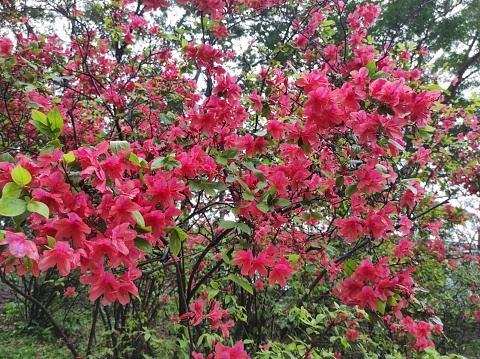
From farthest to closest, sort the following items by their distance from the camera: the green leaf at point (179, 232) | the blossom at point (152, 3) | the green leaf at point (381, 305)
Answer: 1. the blossom at point (152, 3)
2. the green leaf at point (381, 305)
3. the green leaf at point (179, 232)

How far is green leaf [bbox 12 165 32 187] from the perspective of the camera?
0.88m

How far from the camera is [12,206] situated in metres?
0.83

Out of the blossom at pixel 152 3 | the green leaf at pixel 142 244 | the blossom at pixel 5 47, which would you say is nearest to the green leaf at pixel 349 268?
the green leaf at pixel 142 244

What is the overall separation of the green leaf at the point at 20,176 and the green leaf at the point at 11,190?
11 millimetres

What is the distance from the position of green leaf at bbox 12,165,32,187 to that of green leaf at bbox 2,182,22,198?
0.01 m

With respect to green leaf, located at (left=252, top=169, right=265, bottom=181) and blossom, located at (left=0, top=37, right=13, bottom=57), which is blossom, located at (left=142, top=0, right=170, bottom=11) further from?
blossom, located at (left=0, top=37, right=13, bottom=57)

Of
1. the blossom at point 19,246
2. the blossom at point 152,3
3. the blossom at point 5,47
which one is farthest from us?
the blossom at point 5,47

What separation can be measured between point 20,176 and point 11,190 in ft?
0.13

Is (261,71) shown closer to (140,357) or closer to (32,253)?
(32,253)

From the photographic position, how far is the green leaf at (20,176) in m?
0.88

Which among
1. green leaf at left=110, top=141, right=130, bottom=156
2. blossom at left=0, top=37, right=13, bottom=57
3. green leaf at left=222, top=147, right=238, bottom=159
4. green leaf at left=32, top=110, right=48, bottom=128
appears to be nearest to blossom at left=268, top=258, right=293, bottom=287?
green leaf at left=222, top=147, right=238, bottom=159

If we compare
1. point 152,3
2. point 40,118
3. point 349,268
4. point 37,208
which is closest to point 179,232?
point 37,208

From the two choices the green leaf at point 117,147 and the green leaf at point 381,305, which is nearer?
the green leaf at point 117,147

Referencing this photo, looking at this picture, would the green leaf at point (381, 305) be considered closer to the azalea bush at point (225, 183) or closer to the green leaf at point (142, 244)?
the azalea bush at point (225, 183)
